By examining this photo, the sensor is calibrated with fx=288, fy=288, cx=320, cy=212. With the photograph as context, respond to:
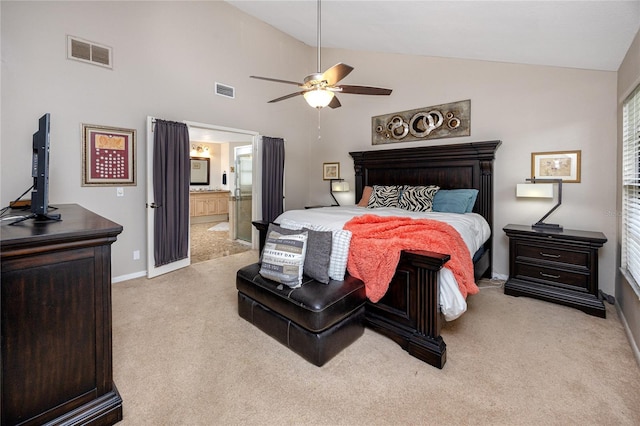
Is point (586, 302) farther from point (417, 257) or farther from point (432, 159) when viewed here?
point (432, 159)

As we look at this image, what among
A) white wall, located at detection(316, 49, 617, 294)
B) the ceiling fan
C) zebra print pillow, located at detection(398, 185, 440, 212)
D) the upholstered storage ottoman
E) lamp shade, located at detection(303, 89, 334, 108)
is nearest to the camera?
the upholstered storage ottoman

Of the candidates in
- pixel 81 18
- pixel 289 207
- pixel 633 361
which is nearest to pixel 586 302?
pixel 633 361

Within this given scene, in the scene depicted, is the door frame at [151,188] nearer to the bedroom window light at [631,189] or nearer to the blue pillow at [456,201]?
the blue pillow at [456,201]

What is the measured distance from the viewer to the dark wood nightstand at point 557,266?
2.78 metres

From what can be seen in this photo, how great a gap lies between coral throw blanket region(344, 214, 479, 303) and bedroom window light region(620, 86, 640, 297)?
1.26m

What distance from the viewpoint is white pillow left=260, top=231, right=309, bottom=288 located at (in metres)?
2.18

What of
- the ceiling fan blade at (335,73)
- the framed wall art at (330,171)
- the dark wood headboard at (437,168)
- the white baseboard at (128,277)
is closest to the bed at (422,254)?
the dark wood headboard at (437,168)

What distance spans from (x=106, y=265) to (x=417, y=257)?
184 centimetres

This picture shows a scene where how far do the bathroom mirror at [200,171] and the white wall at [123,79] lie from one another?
4.18m

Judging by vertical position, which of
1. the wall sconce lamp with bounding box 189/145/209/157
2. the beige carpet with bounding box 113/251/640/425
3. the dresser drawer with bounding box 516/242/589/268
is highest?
the wall sconce lamp with bounding box 189/145/209/157

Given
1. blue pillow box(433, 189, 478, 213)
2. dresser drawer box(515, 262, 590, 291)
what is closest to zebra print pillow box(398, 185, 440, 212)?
blue pillow box(433, 189, 478, 213)

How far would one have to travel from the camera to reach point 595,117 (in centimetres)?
311

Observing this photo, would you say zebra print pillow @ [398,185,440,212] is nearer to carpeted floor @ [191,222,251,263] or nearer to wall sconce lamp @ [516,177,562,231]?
wall sconce lamp @ [516,177,562,231]

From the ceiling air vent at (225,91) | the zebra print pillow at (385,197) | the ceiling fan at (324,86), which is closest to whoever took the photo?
the ceiling fan at (324,86)
